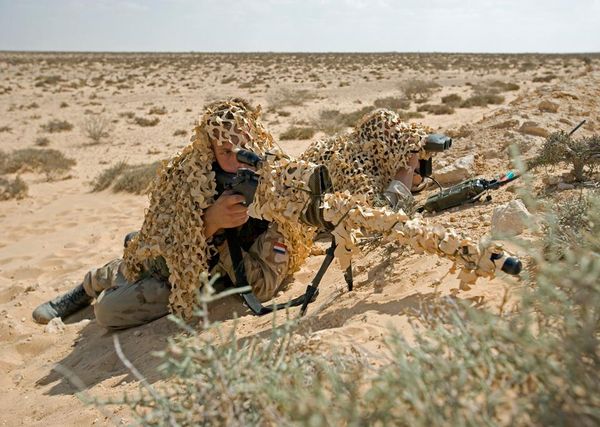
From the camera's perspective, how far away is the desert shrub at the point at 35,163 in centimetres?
950

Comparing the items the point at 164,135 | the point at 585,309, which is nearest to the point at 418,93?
the point at 164,135

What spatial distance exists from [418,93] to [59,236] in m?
14.6

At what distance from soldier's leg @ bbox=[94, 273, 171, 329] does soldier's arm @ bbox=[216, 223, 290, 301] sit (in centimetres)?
43

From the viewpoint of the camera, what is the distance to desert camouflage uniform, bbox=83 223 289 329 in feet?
11.8

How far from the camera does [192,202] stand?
11.2ft

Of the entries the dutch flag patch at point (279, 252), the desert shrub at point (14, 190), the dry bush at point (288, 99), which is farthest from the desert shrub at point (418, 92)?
the dutch flag patch at point (279, 252)

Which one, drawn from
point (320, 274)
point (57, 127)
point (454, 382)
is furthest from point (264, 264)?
point (57, 127)

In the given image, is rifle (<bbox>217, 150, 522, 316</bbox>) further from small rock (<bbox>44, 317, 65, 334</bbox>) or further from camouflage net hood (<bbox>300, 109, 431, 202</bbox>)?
small rock (<bbox>44, 317, 65, 334</bbox>)

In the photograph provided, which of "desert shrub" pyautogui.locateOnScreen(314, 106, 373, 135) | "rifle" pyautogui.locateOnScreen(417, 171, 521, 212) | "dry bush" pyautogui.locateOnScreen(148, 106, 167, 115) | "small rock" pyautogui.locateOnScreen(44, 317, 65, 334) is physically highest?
"rifle" pyautogui.locateOnScreen(417, 171, 521, 212)

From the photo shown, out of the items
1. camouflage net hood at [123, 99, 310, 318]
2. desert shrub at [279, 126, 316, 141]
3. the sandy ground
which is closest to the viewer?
the sandy ground

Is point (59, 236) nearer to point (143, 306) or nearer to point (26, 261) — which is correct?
point (26, 261)

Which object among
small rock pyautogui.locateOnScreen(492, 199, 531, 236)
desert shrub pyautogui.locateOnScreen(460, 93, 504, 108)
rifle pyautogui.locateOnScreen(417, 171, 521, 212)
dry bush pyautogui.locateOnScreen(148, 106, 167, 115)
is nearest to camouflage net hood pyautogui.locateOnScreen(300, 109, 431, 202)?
rifle pyautogui.locateOnScreen(417, 171, 521, 212)

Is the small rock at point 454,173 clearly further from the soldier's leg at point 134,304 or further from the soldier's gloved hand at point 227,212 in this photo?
the soldier's leg at point 134,304

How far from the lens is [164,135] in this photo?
13086 mm
